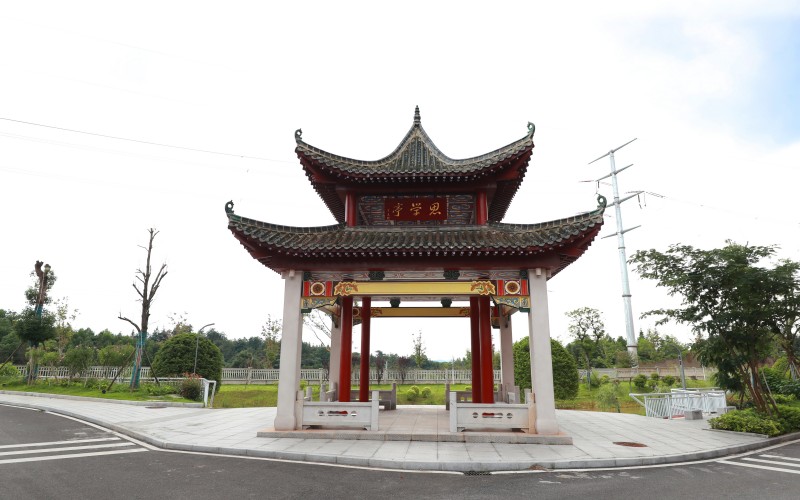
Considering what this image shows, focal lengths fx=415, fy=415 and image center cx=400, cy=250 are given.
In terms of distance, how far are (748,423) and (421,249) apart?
10338 millimetres

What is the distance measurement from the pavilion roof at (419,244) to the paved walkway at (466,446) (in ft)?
14.8

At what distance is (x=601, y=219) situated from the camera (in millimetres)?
10695

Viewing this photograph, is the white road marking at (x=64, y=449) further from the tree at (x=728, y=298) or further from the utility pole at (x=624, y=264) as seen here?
the utility pole at (x=624, y=264)

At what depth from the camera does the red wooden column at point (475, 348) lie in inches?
506

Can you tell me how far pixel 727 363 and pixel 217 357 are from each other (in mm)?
26058

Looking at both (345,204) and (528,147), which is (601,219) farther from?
(345,204)

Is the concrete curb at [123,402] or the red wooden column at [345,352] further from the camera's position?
the concrete curb at [123,402]

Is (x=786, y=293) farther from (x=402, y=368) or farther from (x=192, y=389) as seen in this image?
(x=192, y=389)

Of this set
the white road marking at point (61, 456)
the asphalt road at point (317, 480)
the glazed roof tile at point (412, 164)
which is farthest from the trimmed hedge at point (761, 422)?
the white road marking at point (61, 456)

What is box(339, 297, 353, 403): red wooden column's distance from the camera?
11648 millimetres

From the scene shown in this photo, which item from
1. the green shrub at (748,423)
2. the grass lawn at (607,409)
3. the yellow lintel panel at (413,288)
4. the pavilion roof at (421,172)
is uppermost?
the pavilion roof at (421,172)

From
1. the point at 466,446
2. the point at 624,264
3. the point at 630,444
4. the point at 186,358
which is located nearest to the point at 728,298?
the point at 630,444

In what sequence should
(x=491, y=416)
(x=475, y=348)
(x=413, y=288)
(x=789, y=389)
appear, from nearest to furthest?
1. (x=491, y=416)
2. (x=413, y=288)
3. (x=475, y=348)
4. (x=789, y=389)

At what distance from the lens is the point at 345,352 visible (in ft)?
39.0
